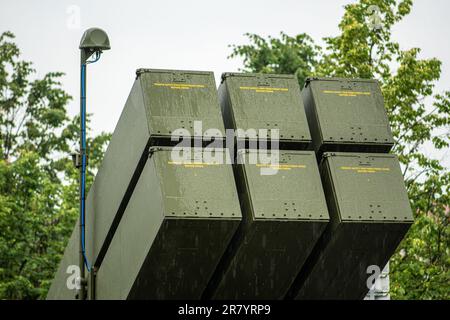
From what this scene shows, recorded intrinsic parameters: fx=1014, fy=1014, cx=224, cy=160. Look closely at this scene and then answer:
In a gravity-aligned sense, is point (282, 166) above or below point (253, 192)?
above

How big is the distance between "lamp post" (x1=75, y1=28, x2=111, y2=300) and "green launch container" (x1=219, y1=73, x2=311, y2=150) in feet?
5.61

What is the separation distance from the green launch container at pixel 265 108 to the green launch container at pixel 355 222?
444 mm

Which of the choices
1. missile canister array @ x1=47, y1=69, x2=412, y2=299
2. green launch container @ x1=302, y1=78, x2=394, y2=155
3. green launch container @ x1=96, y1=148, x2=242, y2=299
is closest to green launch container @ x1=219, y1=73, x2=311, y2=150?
missile canister array @ x1=47, y1=69, x2=412, y2=299

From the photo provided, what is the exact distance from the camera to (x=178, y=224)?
9.49 meters

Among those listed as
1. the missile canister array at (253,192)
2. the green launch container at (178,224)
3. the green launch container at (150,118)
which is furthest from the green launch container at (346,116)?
the green launch container at (178,224)

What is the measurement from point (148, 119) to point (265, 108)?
124cm

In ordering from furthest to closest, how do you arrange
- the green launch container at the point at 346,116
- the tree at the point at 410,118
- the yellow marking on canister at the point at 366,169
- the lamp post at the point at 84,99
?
the tree at the point at 410,118, the lamp post at the point at 84,99, the green launch container at the point at 346,116, the yellow marking on canister at the point at 366,169

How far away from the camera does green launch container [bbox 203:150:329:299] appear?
984 cm

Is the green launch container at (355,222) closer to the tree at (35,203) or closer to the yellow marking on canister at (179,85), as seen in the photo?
the yellow marking on canister at (179,85)

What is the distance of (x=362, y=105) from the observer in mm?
10648

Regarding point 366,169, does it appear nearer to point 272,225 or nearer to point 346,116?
point 346,116

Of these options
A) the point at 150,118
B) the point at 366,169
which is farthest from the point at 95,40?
the point at 366,169

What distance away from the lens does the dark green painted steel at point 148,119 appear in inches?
397
